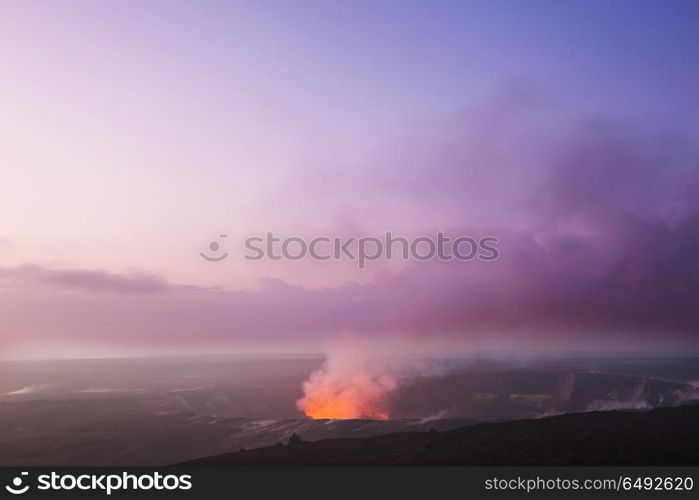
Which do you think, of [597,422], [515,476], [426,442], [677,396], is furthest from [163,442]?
[677,396]

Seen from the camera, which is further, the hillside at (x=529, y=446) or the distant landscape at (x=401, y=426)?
the distant landscape at (x=401, y=426)

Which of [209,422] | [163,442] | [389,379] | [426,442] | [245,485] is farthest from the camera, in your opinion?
[389,379]

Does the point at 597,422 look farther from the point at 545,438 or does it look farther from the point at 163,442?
the point at 163,442

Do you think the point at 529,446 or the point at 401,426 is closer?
the point at 529,446

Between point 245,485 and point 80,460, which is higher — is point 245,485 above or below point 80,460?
above

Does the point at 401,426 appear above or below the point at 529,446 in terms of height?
→ below

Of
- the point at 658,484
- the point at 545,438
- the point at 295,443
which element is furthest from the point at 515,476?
the point at 295,443

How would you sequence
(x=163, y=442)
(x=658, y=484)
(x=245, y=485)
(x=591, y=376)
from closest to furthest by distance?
(x=658, y=484) → (x=245, y=485) → (x=163, y=442) → (x=591, y=376)

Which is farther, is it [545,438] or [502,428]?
[502,428]

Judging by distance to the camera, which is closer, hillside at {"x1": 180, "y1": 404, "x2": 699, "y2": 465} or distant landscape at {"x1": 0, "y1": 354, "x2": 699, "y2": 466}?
hillside at {"x1": 180, "y1": 404, "x2": 699, "y2": 465}
